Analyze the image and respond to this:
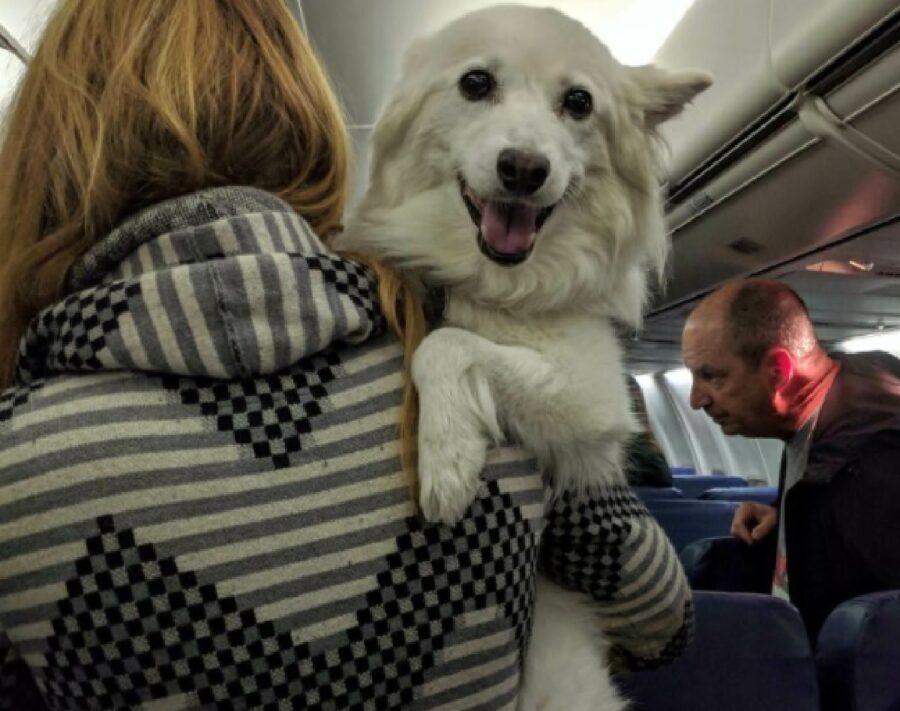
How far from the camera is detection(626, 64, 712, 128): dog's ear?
168cm

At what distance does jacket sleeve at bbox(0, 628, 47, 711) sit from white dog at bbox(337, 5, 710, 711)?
47cm

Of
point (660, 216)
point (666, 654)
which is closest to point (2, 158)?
point (666, 654)

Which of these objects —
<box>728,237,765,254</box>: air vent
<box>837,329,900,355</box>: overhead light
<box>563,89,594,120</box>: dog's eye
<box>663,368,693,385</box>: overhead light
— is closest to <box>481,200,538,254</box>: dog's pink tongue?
<box>563,89,594,120</box>: dog's eye

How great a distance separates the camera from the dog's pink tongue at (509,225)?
1449 mm

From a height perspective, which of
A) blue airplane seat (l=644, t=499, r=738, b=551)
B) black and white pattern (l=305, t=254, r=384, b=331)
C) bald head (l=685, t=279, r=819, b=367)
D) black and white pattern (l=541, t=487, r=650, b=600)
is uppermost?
bald head (l=685, t=279, r=819, b=367)

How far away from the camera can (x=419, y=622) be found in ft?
2.65

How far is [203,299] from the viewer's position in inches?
30.7

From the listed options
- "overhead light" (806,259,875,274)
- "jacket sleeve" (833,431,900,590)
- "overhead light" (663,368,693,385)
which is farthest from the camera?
"overhead light" (663,368,693,385)

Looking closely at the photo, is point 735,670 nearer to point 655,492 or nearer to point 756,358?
point 756,358

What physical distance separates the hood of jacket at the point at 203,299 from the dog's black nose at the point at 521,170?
1.98 feet

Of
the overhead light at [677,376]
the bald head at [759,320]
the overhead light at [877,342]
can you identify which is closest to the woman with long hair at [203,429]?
the bald head at [759,320]

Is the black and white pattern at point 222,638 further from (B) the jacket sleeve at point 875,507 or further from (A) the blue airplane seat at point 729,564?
(A) the blue airplane seat at point 729,564

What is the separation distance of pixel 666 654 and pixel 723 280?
4.93m

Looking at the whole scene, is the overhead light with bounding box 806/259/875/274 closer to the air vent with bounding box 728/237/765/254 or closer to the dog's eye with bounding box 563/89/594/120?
the air vent with bounding box 728/237/765/254
